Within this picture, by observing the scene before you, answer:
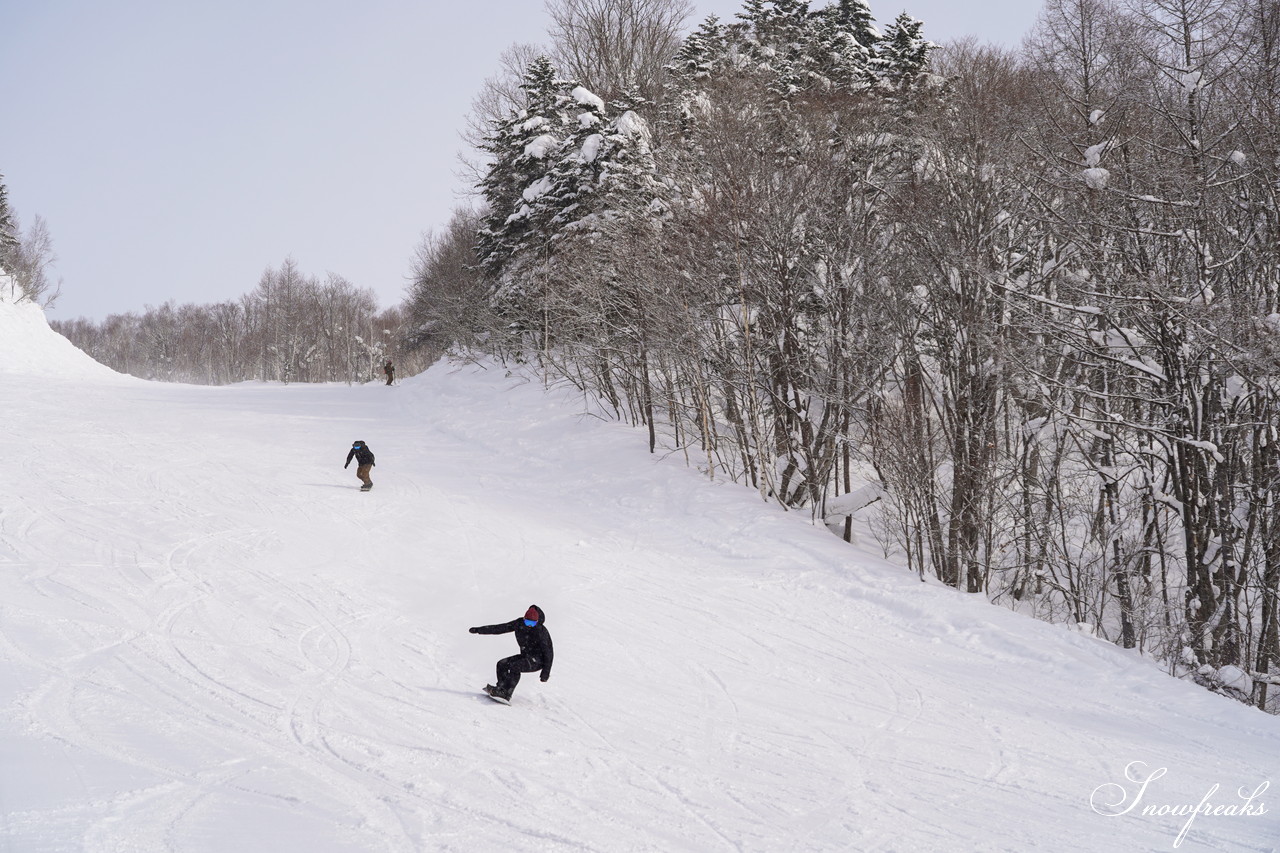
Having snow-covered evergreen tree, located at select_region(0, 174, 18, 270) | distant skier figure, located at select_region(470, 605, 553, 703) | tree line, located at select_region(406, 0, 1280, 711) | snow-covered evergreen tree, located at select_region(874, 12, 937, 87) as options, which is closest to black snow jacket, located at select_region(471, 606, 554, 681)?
distant skier figure, located at select_region(470, 605, 553, 703)

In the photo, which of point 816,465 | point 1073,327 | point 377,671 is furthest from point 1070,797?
point 816,465

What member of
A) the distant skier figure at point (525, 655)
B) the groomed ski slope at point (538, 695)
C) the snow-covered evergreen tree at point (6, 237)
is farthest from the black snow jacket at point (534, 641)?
the snow-covered evergreen tree at point (6, 237)

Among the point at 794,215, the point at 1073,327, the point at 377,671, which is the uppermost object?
the point at 794,215

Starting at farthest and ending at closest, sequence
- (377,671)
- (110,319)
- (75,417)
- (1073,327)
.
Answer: (110,319) → (75,417) → (1073,327) → (377,671)

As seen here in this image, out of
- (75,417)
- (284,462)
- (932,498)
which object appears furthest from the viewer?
(75,417)

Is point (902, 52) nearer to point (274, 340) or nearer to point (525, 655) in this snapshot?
point (525, 655)

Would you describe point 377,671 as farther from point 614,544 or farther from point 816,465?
point 816,465

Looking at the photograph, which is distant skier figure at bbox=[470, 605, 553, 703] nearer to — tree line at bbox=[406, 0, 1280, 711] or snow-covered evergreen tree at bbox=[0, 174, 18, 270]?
tree line at bbox=[406, 0, 1280, 711]

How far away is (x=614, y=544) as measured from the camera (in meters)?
14.4

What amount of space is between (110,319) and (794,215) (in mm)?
154630

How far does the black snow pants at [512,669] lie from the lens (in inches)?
293

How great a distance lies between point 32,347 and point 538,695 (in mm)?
46105

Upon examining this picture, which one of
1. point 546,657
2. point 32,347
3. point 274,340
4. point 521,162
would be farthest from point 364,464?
point 274,340

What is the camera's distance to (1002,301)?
43.3 feet
